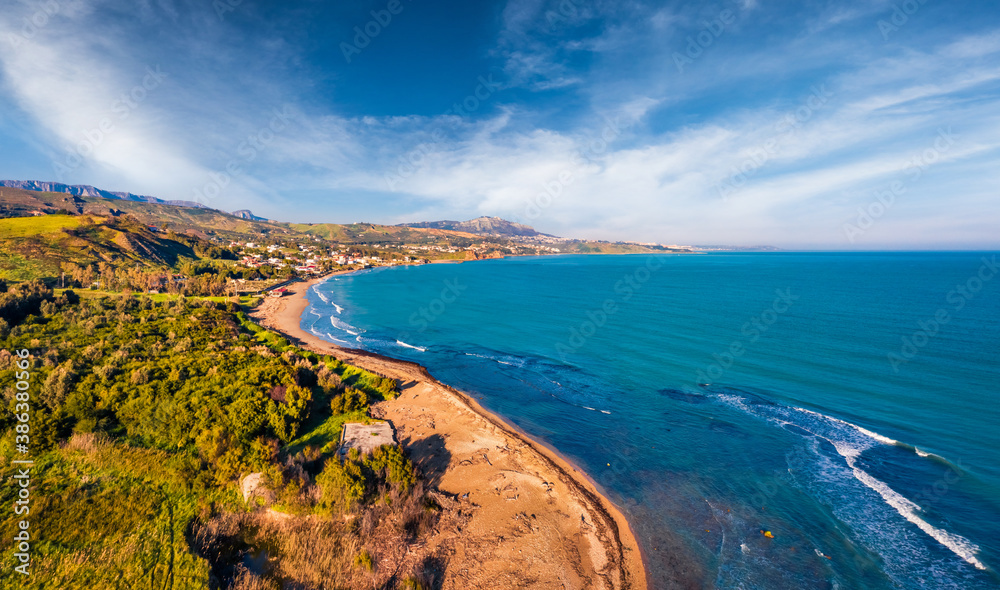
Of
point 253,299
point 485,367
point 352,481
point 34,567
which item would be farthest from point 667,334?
point 253,299

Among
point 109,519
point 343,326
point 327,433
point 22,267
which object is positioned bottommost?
point 343,326

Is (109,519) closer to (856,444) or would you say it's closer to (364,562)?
(364,562)

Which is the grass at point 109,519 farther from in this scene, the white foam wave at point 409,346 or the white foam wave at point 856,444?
the white foam wave at point 856,444

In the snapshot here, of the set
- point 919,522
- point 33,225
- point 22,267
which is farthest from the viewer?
point 33,225

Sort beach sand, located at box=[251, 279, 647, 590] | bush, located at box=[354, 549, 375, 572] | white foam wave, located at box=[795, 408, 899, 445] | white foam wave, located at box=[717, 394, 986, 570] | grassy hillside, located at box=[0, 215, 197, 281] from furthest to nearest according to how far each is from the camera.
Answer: grassy hillside, located at box=[0, 215, 197, 281]
white foam wave, located at box=[795, 408, 899, 445]
white foam wave, located at box=[717, 394, 986, 570]
beach sand, located at box=[251, 279, 647, 590]
bush, located at box=[354, 549, 375, 572]

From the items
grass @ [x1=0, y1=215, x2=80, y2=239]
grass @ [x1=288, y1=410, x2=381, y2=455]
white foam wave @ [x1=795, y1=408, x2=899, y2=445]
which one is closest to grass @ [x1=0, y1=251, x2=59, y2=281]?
grass @ [x1=0, y1=215, x2=80, y2=239]

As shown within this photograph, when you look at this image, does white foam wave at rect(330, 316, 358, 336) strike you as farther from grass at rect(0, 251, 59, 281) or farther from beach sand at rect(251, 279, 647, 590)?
grass at rect(0, 251, 59, 281)

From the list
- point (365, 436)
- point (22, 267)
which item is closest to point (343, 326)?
point (365, 436)
